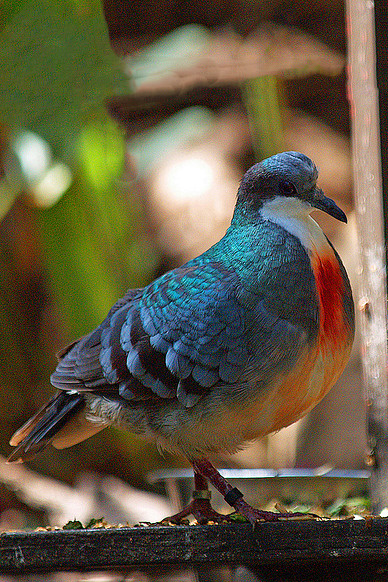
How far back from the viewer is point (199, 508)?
161cm

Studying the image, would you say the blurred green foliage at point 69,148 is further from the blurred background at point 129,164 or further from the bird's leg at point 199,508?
the bird's leg at point 199,508

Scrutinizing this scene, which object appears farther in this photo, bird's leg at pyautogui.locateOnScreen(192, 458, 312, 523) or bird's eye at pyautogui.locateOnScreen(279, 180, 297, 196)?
bird's eye at pyautogui.locateOnScreen(279, 180, 297, 196)

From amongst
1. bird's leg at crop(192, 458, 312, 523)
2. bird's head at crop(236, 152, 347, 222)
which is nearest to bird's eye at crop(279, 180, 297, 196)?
bird's head at crop(236, 152, 347, 222)

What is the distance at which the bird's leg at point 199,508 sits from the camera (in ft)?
5.17

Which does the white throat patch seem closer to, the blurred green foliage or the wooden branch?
the wooden branch

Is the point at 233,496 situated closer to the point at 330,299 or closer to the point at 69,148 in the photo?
the point at 330,299

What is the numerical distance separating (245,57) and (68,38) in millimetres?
1374

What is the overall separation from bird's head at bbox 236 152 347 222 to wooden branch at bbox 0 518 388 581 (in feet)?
2.06

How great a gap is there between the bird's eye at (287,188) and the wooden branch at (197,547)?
2.17 ft

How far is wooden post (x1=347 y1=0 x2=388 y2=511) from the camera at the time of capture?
160 cm

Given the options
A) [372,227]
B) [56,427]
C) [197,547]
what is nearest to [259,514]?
[197,547]

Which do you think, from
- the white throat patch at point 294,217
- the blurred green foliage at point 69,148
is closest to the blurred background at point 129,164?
the blurred green foliage at point 69,148

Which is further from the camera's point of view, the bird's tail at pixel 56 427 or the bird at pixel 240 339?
the bird's tail at pixel 56 427

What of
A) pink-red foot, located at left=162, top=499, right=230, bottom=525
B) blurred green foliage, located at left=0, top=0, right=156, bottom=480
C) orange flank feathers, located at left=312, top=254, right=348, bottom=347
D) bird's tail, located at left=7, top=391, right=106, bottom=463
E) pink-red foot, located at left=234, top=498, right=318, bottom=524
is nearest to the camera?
pink-red foot, located at left=234, top=498, right=318, bottom=524
